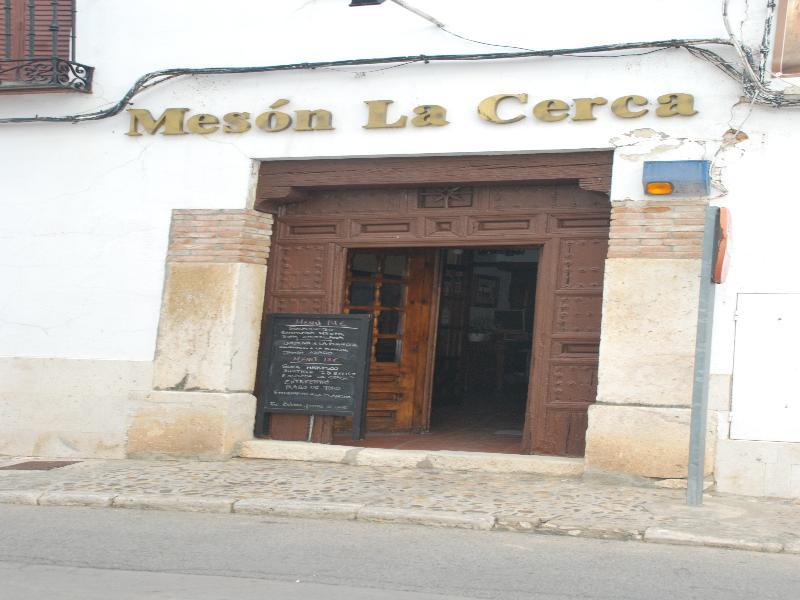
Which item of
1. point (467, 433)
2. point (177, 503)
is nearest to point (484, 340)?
point (467, 433)

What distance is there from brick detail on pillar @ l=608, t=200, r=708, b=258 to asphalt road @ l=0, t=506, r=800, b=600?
2.89 meters

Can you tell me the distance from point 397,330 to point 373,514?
4.44 metres

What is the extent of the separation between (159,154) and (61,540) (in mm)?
4818

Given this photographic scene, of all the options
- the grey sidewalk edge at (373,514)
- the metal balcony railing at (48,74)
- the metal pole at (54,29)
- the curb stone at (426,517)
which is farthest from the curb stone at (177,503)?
the metal pole at (54,29)

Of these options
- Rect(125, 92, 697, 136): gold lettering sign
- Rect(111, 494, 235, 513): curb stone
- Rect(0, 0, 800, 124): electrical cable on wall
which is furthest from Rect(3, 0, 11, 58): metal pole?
Rect(111, 494, 235, 513): curb stone

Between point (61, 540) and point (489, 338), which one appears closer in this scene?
point (61, 540)

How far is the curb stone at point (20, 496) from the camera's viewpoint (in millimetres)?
8477

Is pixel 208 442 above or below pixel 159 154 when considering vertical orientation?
below

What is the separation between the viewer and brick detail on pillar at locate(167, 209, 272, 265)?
411 inches

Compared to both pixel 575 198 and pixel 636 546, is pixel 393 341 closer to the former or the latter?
pixel 575 198

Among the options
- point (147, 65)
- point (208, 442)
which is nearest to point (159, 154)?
point (147, 65)

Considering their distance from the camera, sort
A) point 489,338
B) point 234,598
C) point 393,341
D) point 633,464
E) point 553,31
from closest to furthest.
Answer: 1. point 234,598
2. point 633,464
3. point 553,31
4. point 393,341
5. point 489,338

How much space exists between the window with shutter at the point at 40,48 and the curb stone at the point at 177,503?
457 centimetres

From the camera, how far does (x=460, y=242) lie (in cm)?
1031
